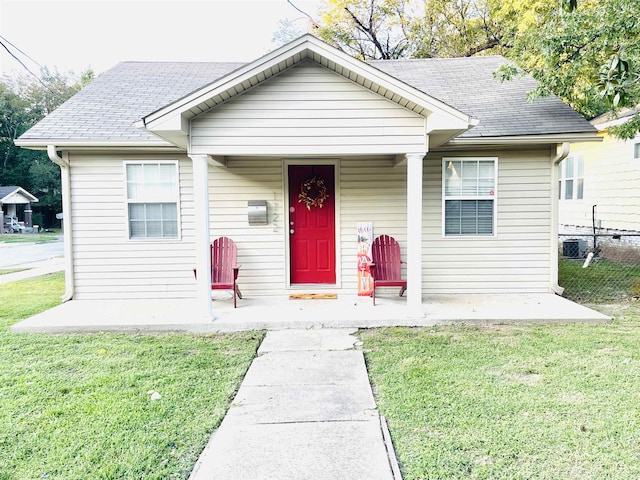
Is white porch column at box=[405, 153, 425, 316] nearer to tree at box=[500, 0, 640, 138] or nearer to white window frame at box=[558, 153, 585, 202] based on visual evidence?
tree at box=[500, 0, 640, 138]

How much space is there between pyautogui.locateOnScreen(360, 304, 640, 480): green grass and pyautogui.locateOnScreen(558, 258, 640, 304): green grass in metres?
1.98

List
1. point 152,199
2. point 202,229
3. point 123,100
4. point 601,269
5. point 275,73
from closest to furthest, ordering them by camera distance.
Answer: point 275,73 < point 202,229 < point 152,199 < point 123,100 < point 601,269

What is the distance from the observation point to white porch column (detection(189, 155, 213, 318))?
18.0 ft

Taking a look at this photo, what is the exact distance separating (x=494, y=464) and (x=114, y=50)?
3847 cm

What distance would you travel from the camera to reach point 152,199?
22.4 feet

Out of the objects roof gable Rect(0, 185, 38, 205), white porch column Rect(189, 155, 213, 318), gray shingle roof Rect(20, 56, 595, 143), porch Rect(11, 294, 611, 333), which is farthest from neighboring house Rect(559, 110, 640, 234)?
roof gable Rect(0, 185, 38, 205)

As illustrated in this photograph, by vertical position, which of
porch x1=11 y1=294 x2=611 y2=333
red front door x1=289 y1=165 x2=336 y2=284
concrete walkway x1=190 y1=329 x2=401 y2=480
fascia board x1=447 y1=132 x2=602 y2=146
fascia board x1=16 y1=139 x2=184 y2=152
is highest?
fascia board x1=447 y1=132 x2=602 y2=146

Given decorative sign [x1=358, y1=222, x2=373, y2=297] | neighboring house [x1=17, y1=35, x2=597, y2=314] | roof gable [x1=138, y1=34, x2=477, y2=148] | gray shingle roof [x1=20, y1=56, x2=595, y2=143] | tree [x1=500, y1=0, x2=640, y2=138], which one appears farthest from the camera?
decorative sign [x1=358, y1=222, x2=373, y2=297]

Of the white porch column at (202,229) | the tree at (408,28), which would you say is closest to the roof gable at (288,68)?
the white porch column at (202,229)

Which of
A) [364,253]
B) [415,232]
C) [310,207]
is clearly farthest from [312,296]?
[415,232]

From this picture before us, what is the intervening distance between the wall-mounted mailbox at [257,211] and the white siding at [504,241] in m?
2.54

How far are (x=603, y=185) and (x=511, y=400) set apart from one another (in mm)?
10026

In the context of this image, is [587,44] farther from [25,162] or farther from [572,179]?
[25,162]

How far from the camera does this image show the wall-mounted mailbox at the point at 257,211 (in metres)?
6.89
